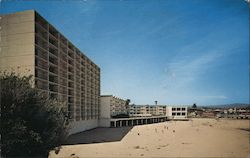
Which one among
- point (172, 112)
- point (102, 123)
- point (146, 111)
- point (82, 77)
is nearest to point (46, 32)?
point (82, 77)

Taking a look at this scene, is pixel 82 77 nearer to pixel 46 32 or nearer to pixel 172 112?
pixel 46 32

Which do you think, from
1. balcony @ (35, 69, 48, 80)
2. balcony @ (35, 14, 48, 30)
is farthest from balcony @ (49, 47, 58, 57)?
balcony @ (35, 69, 48, 80)

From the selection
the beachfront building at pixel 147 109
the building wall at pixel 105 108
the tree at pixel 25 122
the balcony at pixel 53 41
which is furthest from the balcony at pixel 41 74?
the beachfront building at pixel 147 109

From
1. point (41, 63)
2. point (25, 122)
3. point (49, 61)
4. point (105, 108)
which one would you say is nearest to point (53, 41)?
point (49, 61)

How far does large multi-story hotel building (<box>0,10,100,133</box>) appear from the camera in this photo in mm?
19297

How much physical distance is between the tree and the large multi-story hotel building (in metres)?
5.02

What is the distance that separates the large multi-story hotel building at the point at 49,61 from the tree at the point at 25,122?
16.5 feet

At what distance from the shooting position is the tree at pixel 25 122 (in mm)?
7844

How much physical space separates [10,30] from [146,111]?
3271 inches

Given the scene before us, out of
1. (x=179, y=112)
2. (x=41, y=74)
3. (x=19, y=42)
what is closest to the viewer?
(x=19, y=42)

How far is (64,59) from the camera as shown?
92.9ft

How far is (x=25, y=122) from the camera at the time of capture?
8.16 meters

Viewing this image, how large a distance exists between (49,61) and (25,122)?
17.1 m

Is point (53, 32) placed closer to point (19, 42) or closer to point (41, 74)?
point (19, 42)
